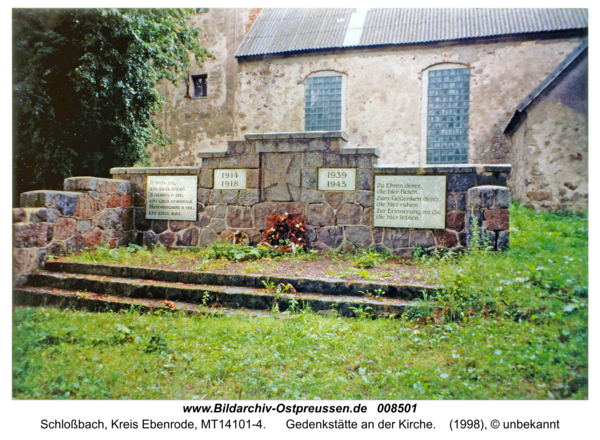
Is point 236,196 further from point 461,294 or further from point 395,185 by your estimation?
point 461,294

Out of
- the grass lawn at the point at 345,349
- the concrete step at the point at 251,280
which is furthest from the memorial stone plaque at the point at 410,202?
the concrete step at the point at 251,280

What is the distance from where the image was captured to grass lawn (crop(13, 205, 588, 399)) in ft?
9.02

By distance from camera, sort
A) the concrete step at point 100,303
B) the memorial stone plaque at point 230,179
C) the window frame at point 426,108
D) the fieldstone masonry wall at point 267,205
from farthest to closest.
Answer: the window frame at point 426,108 → the memorial stone plaque at point 230,179 → the fieldstone masonry wall at point 267,205 → the concrete step at point 100,303

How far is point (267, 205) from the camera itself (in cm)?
711

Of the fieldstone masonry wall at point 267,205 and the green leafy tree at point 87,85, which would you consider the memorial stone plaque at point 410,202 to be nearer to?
the fieldstone masonry wall at point 267,205

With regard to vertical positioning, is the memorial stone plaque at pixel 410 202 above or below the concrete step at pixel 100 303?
above

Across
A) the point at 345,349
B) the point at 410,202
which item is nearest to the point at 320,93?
the point at 410,202

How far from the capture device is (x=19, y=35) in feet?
14.6

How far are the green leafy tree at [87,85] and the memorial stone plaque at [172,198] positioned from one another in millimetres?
1904

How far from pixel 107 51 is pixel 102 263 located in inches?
196

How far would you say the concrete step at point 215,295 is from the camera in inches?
169
